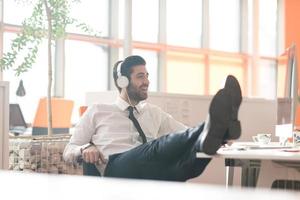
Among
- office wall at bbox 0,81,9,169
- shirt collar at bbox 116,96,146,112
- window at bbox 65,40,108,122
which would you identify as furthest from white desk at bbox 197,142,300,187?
window at bbox 65,40,108,122

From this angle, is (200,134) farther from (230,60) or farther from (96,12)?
(230,60)

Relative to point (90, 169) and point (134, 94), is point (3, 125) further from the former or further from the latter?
point (134, 94)

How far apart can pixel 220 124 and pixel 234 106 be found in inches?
4.6

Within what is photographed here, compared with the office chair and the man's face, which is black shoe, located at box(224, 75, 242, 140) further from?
the man's face

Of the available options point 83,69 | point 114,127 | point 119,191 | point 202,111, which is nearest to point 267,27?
point 83,69

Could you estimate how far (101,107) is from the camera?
9.23 feet

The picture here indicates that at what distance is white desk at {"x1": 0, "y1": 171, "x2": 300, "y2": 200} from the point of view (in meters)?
0.41

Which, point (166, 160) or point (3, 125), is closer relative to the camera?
point (166, 160)

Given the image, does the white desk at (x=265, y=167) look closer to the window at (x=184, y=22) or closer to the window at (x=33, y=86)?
the window at (x=33, y=86)

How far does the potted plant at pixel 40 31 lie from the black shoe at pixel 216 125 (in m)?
2.05

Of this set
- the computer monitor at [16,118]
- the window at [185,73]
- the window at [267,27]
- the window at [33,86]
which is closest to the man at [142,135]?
the computer monitor at [16,118]

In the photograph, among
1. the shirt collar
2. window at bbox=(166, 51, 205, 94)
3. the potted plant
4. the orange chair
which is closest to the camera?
the shirt collar

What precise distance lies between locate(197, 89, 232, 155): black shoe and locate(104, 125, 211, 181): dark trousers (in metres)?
0.15

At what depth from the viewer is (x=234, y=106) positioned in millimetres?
1980
